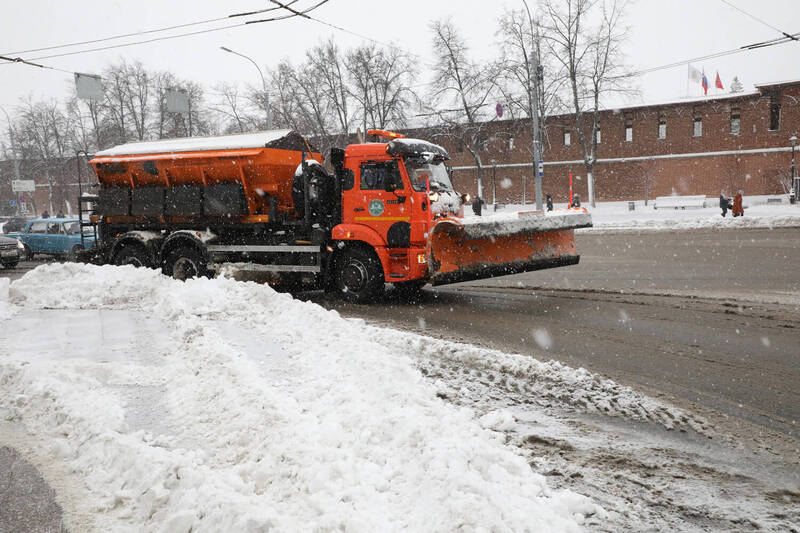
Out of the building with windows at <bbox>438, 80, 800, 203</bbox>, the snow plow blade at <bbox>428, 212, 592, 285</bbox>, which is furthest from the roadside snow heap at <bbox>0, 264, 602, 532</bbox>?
the building with windows at <bbox>438, 80, 800, 203</bbox>

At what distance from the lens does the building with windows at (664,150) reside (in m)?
49.2

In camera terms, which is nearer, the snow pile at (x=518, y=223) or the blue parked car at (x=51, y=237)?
the snow pile at (x=518, y=223)

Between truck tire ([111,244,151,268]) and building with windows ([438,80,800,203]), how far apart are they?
44.1m

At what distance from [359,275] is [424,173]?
2.12m

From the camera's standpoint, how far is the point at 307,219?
36.8ft

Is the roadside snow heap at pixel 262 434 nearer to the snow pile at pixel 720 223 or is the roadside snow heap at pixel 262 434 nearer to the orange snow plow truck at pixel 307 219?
the orange snow plow truck at pixel 307 219

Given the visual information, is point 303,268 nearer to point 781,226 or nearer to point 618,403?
point 618,403

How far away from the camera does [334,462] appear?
11.7 feet

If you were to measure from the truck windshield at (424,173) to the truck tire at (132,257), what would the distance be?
21.0 feet

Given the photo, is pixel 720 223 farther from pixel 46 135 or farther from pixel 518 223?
pixel 46 135

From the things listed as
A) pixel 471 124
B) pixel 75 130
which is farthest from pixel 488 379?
pixel 75 130

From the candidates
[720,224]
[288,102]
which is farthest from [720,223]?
[288,102]

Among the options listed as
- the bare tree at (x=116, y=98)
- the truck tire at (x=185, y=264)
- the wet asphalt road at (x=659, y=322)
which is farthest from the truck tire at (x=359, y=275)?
the bare tree at (x=116, y=98)

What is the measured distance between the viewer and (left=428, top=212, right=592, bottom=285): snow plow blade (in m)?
9.50
